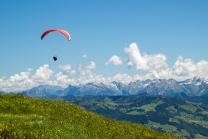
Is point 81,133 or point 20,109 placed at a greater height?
point 20,109

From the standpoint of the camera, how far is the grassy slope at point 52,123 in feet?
77.3

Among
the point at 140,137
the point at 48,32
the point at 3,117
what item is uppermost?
the point at 48,32

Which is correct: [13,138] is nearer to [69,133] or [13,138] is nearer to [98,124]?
[69,133]

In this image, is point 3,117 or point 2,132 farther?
point 3,117

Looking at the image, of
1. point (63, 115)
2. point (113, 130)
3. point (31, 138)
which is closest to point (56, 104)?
point (63, 115)

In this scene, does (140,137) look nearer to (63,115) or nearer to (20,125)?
(63,115)

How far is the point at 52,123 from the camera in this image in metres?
27.0

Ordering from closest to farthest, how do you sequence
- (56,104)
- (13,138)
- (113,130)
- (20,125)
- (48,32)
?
(13,138) < (20,125) < (113,130) < (56,104) < (48,32)

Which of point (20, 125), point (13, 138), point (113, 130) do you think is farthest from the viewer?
point (113, 130)

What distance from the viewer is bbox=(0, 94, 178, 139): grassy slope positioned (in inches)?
927

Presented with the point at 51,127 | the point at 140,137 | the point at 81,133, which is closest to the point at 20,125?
the point at 51,127

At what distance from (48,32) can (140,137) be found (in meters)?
14.1

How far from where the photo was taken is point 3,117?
26.5 metres

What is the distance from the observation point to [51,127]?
2556 cm
